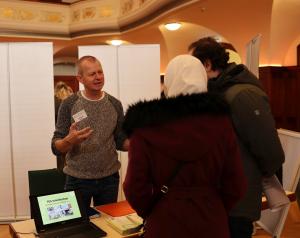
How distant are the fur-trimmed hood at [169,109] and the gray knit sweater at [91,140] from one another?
0.93m

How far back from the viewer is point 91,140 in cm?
240

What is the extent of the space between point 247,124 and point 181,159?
1.63ft

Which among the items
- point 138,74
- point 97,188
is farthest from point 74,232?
point 138,74

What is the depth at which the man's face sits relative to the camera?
2395mm

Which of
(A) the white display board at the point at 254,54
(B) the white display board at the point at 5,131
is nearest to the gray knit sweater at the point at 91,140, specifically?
(A) the white display board at the point at 254,54

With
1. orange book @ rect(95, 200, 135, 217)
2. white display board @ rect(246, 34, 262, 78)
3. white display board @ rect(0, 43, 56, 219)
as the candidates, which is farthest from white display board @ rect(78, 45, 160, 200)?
orange book @ rect(95, 200, 135, 217)

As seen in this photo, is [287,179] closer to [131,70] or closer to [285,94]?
[131,70]

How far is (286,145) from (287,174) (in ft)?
0.96

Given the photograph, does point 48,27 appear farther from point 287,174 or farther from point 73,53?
point 287,174

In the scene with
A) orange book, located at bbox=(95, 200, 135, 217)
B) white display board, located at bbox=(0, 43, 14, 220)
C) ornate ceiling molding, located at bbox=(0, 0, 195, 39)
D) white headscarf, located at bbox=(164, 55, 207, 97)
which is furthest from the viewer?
ornate ceiling molding, located at bbox=(0, 0, 195, 39)

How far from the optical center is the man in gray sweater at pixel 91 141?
2.38 meters

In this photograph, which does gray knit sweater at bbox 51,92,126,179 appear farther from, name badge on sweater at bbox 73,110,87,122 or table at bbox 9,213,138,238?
table at bbox 9,213,138,238

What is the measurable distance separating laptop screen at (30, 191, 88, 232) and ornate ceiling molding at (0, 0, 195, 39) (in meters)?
5.60

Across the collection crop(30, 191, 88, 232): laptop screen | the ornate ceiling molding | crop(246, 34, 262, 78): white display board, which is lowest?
crop(30, 191, 88, 232): laptop screen
